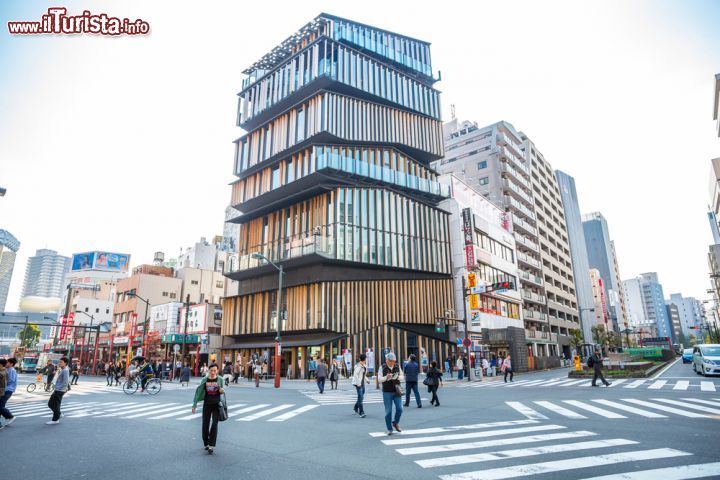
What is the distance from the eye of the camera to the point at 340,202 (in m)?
36.2

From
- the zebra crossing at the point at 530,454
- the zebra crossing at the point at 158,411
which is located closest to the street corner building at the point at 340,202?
the zebra crossing at the point at 158,411

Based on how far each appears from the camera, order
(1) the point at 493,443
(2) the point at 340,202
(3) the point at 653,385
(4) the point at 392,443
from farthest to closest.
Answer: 1. (2) the point at 340,202
2. (3) the point at 653,385
3. (4) the point at 392,443
4. (1) the point at 493,443

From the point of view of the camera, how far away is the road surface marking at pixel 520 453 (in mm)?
6625

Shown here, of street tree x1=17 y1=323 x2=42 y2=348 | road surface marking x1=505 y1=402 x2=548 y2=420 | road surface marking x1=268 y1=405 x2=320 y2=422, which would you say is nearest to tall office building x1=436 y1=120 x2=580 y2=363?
road surface marking x1=505 y1=402 x2=548 y2=420

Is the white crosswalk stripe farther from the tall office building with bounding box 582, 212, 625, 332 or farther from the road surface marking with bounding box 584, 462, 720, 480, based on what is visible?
the tall office building with bounding box 582, 212, 625, 332

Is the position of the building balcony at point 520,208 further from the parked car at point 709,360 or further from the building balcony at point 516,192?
the parked car at point 709,360

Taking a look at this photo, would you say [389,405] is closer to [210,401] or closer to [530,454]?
[530,454]

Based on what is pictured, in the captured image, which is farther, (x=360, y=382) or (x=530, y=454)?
(x=360, y=382)

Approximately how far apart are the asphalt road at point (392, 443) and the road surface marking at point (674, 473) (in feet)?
0.06

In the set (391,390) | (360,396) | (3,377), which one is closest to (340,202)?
(360,396)

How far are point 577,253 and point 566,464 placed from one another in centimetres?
10401

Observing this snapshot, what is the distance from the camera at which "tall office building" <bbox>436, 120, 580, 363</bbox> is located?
63969 mm

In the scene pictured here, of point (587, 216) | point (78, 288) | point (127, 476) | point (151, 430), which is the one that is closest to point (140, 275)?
point (78, 288)

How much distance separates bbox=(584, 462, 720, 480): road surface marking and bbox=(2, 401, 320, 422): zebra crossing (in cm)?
846
